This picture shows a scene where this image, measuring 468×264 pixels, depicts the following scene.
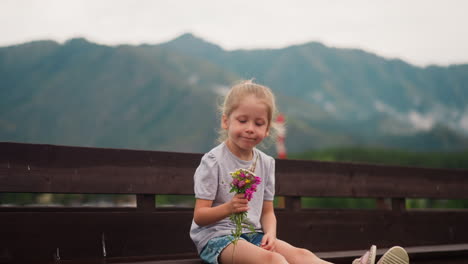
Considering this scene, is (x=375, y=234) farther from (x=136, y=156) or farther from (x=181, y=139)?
(x=181, y=139)

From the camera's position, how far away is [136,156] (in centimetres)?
327

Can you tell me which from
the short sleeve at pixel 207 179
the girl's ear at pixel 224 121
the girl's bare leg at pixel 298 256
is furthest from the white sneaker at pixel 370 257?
the girl's ear at pixel 224 121

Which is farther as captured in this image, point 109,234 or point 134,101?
point 134,101

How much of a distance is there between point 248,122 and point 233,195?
0.37 m

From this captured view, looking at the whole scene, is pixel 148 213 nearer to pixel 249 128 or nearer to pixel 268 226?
pixel 268 226

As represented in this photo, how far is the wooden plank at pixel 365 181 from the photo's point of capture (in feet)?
12.9

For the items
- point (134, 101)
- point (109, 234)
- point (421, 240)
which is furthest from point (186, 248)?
point (134, 101)

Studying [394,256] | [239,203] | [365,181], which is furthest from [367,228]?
[239,203]

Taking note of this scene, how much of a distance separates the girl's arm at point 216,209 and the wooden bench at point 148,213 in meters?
0.26

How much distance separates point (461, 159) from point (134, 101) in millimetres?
135468

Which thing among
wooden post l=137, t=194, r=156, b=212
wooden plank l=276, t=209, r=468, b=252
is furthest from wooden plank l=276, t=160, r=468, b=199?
wooden post l=137, t=194, r=156, b=212

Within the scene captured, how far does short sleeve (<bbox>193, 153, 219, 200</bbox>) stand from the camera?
280 cm

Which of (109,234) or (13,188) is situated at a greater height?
(13,188)

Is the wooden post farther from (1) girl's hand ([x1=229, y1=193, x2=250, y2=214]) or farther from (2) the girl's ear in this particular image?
(1) girl's hand ([x1=229, y1=193, x2=250, y2=214])
